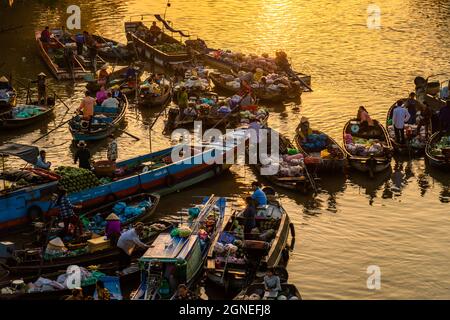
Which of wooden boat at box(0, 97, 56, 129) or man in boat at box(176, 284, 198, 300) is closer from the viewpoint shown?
man in boat at box(176, 284, 198, 300)

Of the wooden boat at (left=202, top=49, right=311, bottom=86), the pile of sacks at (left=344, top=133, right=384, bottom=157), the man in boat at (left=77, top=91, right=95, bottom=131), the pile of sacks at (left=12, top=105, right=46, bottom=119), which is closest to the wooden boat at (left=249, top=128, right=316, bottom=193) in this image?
the pile of sacks at (left=344, top=133, right=384, bottom=157)

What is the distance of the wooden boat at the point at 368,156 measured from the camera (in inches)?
919

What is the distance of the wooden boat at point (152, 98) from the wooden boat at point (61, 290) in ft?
39.3

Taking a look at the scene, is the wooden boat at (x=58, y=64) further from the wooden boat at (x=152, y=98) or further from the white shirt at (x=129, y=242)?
the white shirt at (x=129, y=242)

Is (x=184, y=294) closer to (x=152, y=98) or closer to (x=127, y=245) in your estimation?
(x=127, y=245)

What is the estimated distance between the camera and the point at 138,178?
2127 centimetres

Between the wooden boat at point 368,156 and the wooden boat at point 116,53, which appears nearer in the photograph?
the wooden boat at point 368,156

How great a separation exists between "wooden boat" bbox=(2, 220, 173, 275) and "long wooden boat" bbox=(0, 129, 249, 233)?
1.62 meters

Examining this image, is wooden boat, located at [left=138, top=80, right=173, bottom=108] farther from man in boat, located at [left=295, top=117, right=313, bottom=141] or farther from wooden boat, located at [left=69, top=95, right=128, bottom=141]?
man in boat, located at [left=295, top=117, right=313, bottom=141]

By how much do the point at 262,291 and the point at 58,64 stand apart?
19.8m

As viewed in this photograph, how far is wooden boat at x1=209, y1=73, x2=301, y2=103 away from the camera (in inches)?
1166

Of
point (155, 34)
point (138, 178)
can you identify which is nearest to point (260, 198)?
point (138, 178)

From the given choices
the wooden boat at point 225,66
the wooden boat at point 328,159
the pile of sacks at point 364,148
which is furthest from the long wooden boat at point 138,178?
the wooden boat at point 225,66

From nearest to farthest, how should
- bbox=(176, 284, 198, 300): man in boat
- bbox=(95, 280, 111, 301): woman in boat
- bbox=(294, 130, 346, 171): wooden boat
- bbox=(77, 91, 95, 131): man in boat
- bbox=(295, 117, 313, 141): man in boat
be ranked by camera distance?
bbox=(176, 284, 198, 300): man in boat, bbox=(95, 280, 111, 301): woman in boat, bbox=(294, 130, 346, 171): wooden boat, bbox=(295, 117, 313, 141): man in boat, bbox=(77, 91, 95, 131): man in boat
